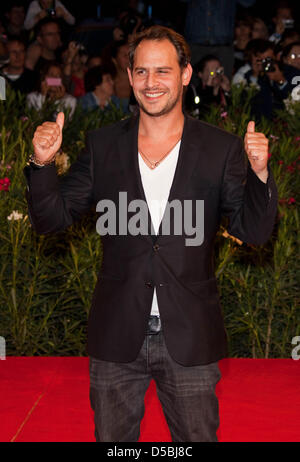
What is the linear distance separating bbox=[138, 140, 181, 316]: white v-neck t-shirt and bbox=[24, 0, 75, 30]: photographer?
7799 millimetres

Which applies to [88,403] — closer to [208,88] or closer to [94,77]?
[208,88]

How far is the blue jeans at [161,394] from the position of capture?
262cm

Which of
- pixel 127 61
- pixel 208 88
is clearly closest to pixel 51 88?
pixel 127 61

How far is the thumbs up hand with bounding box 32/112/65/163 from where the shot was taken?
2588mm

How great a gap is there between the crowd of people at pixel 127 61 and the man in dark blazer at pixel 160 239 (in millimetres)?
4194

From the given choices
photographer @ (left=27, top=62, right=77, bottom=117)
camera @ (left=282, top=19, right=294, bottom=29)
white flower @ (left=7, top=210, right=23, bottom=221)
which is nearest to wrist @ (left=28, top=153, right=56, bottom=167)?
white flower @ (left=7, top=210, right=23, bottom=221)

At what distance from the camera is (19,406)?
4246 mm

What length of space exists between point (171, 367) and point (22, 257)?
9.14 feet

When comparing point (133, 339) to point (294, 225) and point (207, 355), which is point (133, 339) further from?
point (294, 225)

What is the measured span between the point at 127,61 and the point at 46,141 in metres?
6.48

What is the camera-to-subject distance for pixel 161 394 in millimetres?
2699

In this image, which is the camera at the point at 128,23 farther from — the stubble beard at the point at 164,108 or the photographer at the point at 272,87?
the stubble beard at the point at 164,108

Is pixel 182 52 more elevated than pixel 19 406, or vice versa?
pixel 182 52

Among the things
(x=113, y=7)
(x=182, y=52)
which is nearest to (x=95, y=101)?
(x=113, y=7)
